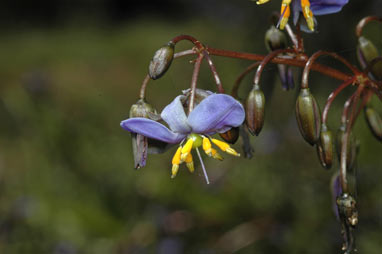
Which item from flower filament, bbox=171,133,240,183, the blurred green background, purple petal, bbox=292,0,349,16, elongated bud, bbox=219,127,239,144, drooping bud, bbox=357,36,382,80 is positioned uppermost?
purple petal, bbox=292,0,349,16

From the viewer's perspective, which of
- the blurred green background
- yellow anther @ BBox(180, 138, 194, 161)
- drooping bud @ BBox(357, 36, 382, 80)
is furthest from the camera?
the blurred green background

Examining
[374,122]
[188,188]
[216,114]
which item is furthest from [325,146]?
[188,188]

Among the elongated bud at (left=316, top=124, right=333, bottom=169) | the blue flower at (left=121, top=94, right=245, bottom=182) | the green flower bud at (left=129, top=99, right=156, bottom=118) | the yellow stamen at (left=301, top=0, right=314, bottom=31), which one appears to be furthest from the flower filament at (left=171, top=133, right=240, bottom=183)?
the yellow stamen at (left=301, top=0, right=314, bottom=31)

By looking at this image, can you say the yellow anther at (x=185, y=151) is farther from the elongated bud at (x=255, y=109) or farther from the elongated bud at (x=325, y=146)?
the elongated bud at (x=325, y=146)

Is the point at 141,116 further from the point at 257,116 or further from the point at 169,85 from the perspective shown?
the point at 169,85

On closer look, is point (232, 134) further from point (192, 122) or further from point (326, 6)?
point (326, 6)

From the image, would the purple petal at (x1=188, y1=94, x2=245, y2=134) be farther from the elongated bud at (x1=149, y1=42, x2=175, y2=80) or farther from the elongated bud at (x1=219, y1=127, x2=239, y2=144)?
the elongated bud at (x1=149, y1=42, x2=175, y2=80)

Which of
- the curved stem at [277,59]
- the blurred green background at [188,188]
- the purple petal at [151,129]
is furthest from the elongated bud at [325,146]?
the blurred green background at [188,188]

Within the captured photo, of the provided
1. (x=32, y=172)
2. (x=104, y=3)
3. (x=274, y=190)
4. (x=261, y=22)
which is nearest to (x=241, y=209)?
(x=274, y=190)
